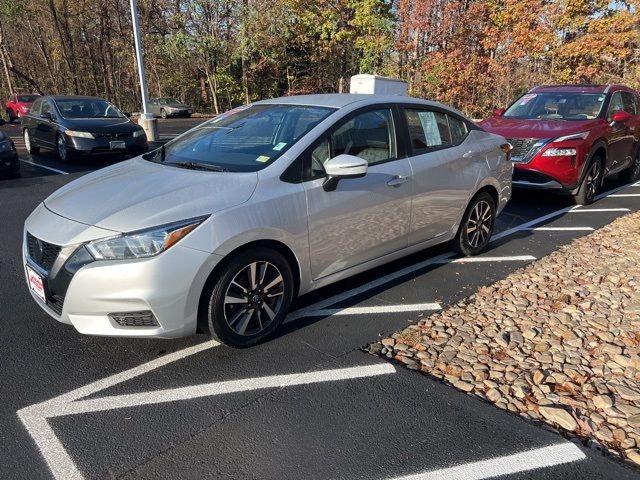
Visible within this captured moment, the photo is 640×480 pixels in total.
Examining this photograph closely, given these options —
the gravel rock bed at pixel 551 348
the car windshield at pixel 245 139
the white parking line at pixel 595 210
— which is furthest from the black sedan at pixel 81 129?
the gravel rock bed at pixel 551 348

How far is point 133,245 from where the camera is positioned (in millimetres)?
2895

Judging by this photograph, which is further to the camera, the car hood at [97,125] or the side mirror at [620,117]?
the car hood at [97,125]

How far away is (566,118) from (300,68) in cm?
2271

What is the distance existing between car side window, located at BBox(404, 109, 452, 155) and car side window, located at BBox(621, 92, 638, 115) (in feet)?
18.7

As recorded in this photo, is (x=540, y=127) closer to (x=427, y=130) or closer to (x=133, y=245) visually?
(x=427, y=130)

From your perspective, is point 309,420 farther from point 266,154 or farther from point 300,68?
point 300,68

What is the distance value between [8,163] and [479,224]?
8233 millimetres

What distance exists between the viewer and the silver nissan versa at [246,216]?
2922 millimetres

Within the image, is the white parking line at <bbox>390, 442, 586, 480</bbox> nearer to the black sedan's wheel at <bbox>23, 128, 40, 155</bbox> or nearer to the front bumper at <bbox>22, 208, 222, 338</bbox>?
the front bumper at <bbox>22, 208, 222, 338</bbox>


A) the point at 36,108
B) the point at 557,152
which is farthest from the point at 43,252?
the point at 36,108

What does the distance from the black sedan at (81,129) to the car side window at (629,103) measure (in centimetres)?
950

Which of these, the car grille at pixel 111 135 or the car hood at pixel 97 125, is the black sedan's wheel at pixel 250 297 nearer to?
the car grille at pixel 111 135

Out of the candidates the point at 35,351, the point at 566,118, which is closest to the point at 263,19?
the point at 566,118

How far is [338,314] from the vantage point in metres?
3.97
